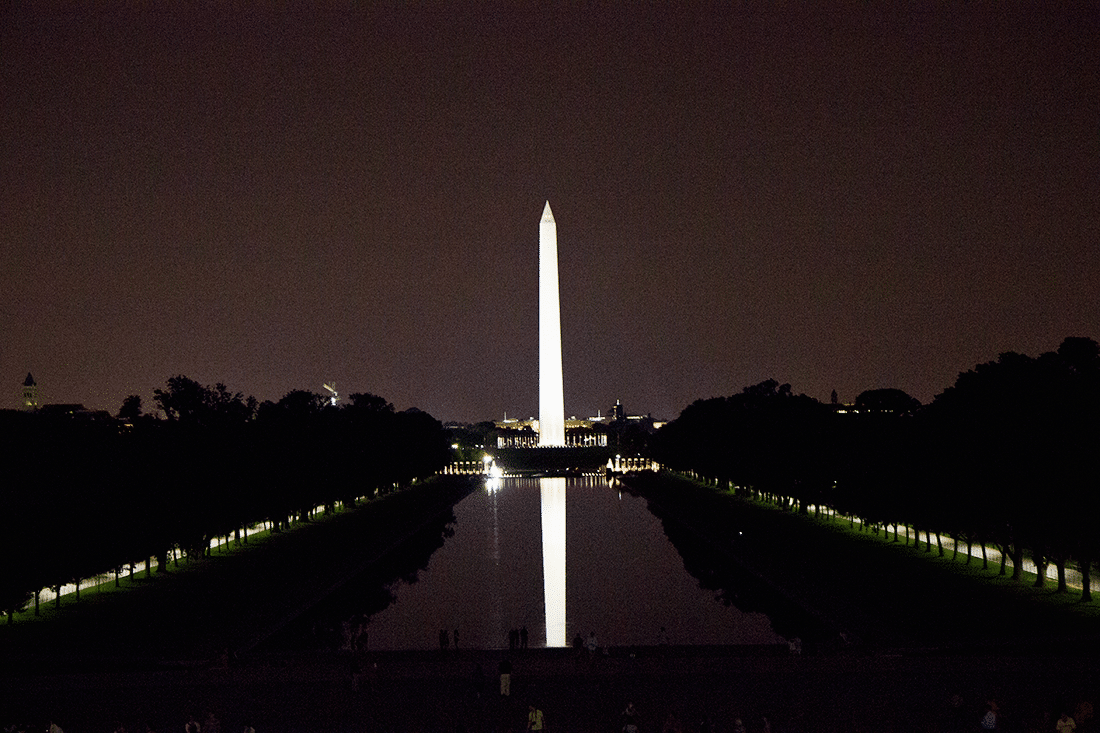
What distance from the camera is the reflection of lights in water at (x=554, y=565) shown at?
129 feet

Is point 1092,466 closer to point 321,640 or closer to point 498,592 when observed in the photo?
point 498,592

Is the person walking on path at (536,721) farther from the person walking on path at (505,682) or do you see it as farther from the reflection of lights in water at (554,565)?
the reflection of lights in water at (554,565)

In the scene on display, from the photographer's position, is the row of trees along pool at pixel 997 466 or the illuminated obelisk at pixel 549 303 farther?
the illuminated obelisk at pixel 549 303

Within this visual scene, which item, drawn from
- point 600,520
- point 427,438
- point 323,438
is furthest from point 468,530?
point 427,438

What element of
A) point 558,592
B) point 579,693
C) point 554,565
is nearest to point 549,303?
point 554,565

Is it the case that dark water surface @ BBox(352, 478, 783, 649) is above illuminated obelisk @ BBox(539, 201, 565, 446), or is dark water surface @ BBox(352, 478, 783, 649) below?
below

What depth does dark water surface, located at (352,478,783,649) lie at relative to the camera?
38281 millimetres

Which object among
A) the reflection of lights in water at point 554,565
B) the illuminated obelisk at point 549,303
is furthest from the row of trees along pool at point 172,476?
the illuminated obelisk at point 549,303

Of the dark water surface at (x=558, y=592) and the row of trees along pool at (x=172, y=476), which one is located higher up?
the row of trees along pool at (x=172, y=476)

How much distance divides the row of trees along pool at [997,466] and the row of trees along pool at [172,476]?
28.0 metres

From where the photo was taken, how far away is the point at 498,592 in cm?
4694

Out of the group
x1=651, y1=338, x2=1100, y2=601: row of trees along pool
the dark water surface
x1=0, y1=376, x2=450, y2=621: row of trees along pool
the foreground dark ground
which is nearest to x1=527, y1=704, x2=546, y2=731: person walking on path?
the foreground dark ground

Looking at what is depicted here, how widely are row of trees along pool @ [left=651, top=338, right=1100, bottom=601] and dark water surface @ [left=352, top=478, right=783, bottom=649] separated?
8977 millimetres

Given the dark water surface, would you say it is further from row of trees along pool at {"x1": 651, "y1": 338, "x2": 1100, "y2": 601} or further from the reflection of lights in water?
row of trees along pool at {"x1": 651, "y1": 338, "x2": 1100, "y2": 601}
